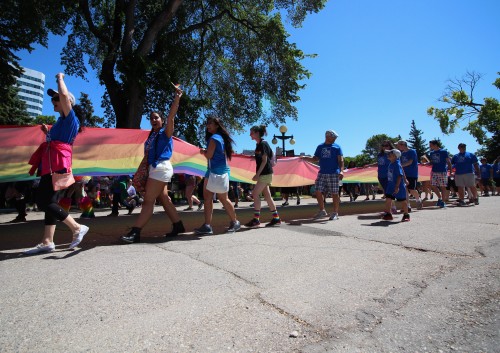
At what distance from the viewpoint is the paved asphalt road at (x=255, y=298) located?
5.50ft

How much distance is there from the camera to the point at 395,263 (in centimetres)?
311

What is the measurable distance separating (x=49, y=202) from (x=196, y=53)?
1535 cm

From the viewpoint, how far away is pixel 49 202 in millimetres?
3639

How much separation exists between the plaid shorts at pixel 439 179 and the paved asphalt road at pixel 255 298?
21.4ft

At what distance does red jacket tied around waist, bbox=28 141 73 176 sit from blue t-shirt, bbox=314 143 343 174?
519 centimetres

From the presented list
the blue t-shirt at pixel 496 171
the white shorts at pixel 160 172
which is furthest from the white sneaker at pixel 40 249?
the blue t-shirt at pixel 496 171

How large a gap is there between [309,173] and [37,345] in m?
9.17

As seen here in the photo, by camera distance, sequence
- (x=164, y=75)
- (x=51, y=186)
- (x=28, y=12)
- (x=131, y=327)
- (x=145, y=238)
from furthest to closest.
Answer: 1. (x=164, y=75)
2. (x=28, y=12)
3. (x=145, y=238)
4. (x=51, y=186)
5. (x=131, y=327)

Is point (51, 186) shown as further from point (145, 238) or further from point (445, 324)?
point (445, 324)

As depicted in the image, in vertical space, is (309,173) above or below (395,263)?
above

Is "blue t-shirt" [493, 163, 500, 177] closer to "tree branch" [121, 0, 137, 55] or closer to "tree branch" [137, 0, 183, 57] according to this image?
"tree branch" [137, 0, 183, 57]

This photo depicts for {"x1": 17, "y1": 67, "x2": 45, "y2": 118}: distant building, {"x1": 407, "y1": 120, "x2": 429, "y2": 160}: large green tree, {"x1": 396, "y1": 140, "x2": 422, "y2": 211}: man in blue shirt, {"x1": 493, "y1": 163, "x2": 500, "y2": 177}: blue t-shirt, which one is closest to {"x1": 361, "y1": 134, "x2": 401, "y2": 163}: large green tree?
{"x1": 407, "y1": 120, "x2": 429, "y2": 160}: large green tree

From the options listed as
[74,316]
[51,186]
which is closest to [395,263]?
[74,316]

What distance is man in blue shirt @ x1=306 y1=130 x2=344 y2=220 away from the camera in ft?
23.0
